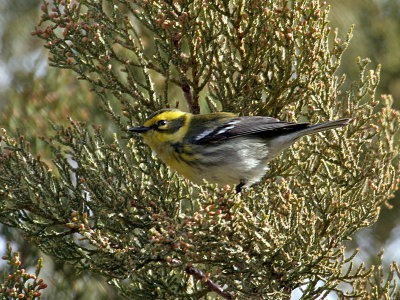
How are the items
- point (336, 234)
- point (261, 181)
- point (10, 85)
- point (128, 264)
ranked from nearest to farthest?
point (128, 264), point (336, 234), point (261, 181), point (10, 85)

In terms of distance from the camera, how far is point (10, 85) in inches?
251

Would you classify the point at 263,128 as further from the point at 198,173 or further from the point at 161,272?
the point at 161,272

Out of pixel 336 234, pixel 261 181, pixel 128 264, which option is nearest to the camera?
pixel 128 264

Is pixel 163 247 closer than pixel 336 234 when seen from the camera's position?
Yes

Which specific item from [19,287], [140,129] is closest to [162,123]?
[140,129]

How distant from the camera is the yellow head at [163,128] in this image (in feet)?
13.9

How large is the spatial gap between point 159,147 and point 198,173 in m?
0.34

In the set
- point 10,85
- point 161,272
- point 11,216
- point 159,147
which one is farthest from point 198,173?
point 10,85

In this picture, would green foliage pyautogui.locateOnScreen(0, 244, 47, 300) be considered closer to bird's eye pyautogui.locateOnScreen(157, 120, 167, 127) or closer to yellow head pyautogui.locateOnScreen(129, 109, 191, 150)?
yellow head pyautogui.locateOnScreen(129, 109, 191, 150)

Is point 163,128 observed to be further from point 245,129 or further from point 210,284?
point 210,284

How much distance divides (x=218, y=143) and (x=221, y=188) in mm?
405

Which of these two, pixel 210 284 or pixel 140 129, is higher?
pixel 140 129

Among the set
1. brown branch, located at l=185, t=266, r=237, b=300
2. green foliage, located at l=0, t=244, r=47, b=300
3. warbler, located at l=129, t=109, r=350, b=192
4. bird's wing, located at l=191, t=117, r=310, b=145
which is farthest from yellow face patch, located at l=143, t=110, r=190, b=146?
green foliage, located at l=0, t=244, r=47, b=300

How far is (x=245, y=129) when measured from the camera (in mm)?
4320
